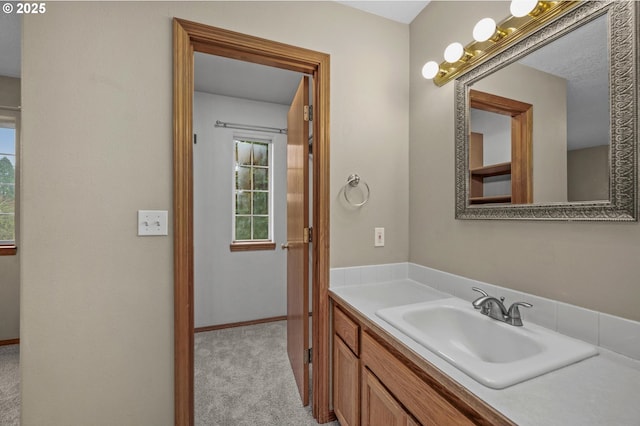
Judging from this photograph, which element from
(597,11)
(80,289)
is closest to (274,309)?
(80,289)

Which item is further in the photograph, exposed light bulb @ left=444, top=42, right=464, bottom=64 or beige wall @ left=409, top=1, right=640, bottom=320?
exposed light bulb @ left=444, top=42, right=464, bottom=64

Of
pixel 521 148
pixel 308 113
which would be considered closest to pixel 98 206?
pixel 308 113

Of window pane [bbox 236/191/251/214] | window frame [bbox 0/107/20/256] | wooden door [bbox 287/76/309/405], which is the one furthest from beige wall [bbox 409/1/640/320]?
window frame [bbox 0/107/20/256]

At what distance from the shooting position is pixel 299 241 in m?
1.83

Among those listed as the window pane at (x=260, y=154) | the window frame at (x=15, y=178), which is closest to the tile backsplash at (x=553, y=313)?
the window pane at (x=260, y=154)

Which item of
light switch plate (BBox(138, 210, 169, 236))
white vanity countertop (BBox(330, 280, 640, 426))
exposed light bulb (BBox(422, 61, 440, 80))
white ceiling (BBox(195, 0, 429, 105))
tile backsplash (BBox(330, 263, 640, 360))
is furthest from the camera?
white ceiling (BBox(195, 0, 429, 105))

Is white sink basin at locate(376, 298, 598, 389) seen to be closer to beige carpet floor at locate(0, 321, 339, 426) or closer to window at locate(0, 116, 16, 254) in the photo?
beige carpet floor at locate(0, 321, 339, 426)

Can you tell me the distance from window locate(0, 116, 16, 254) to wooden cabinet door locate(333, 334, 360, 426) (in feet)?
10.1

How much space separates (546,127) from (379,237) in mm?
971

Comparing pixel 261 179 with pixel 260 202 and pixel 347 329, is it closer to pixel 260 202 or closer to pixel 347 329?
pixel 260 202

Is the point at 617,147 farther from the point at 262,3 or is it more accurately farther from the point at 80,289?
the point at 80,289

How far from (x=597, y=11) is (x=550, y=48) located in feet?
0.48

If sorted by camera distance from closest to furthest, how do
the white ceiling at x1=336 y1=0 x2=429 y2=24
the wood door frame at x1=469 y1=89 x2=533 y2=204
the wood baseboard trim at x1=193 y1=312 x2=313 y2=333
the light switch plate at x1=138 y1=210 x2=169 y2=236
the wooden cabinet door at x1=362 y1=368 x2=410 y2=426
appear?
the wooden cabinet door at x1=362 y1=368 x2=410 y2=426 → the wood door frame at x1=469 y1=89 x2=533 y2=204 → the light switch plate at x1=138 y1=210 x2=169 y2=236 → the white ceiling at x1=336 y1=0 x2=429 y2=24 → the wood baseboard trim at x1=193 y1=312 x2=313 y2=333

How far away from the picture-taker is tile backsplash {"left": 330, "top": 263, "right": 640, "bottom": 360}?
81 centimetres
